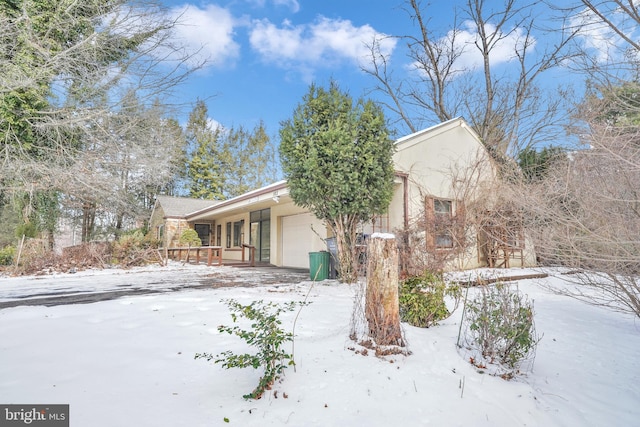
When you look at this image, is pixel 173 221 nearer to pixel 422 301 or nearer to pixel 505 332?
pixel 422 301

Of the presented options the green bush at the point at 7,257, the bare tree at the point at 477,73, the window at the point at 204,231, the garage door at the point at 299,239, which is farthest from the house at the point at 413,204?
the green bush at the point at 7,257

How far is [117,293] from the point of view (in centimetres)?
575

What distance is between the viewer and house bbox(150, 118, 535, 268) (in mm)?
8312

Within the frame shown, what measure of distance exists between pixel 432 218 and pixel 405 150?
2.04 meters

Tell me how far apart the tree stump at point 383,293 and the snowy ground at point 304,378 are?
0.79 ft

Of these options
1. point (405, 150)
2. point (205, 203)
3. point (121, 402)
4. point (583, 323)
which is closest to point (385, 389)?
point (121, 402)

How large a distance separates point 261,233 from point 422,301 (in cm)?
1064

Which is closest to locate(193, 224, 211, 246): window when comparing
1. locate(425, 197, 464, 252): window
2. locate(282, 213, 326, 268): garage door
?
locate(282, 213, 326, 268): garage door

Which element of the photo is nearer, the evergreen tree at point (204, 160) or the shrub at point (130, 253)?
the shrub at point (130, 253)

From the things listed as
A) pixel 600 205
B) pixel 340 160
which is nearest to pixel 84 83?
pixel 340 160

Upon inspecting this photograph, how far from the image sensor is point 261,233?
45.0 ft

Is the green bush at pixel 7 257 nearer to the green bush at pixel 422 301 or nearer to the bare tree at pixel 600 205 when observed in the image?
the green bush at pixel 422 301

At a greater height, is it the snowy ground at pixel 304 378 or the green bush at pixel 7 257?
the green bush at pixel 7 257

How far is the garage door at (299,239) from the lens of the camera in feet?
34.7
